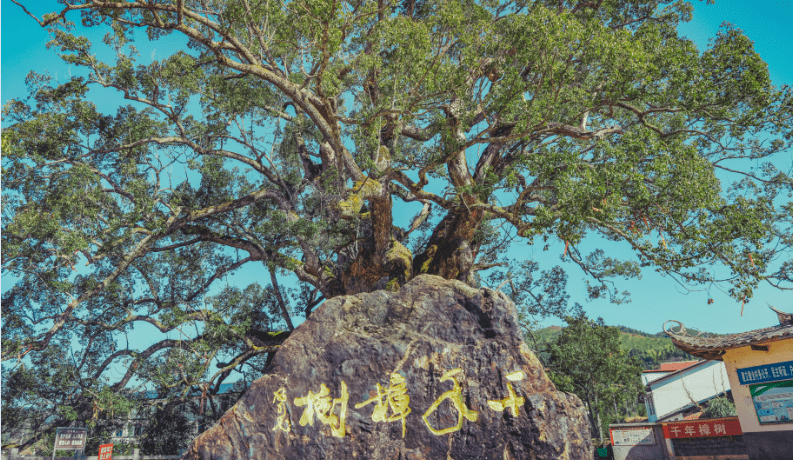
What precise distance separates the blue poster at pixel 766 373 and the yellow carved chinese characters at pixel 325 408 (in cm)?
810

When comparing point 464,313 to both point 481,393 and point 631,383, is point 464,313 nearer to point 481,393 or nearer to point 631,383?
point 481,393

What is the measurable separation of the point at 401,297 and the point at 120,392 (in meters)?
7.81

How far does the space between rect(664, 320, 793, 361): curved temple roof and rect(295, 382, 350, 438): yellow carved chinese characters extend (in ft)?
25.1

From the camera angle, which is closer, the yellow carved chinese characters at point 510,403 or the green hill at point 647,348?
the yellow carved chinese characters at point 510,403

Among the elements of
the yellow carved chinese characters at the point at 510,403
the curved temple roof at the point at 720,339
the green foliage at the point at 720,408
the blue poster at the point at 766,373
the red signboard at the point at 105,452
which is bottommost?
the green foliage at the point at 720,408

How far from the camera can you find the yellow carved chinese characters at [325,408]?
175 inches

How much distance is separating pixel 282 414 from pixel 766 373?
8.70 metres

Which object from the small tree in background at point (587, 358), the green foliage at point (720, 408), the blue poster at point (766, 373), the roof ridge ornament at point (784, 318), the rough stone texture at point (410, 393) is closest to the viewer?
the rough stone texture at point (410, 393)

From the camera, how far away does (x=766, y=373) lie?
8.44 meters

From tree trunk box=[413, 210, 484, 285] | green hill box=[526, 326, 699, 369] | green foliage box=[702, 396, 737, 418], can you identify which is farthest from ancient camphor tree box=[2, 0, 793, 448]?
green foliage box=[702, 396, 737, 418]

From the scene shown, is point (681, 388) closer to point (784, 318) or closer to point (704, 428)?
point (704, 428)

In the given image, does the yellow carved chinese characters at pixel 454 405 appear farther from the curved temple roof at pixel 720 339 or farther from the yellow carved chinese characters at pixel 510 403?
the curved temple roof at pixel 720 339

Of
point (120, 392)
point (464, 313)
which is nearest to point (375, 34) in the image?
point (464, 313)

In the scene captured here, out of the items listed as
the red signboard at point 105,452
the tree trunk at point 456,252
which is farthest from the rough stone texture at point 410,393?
the tree trunk at point 456,252
